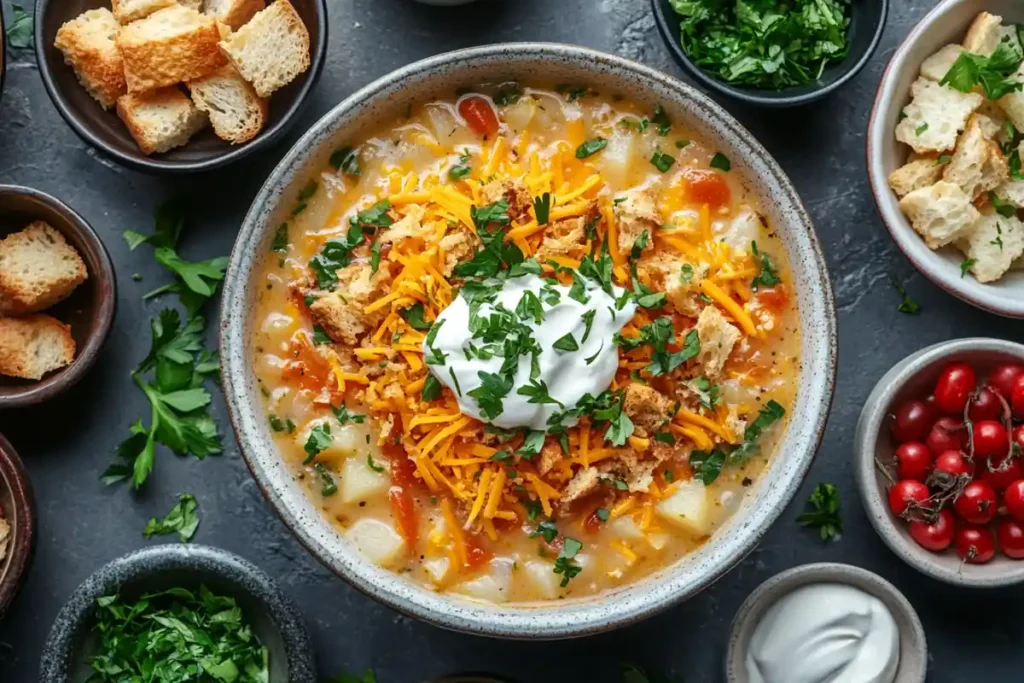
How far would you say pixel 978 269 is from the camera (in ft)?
12.8

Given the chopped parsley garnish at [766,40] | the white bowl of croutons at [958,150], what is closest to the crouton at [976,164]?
the white bowl of croutons at [958,150]

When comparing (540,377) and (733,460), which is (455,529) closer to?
(540,377)

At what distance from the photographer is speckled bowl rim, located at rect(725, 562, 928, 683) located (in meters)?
3.87

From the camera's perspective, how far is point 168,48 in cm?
382

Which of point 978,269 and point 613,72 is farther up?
point 613,72

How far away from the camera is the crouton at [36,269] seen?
3.86 m

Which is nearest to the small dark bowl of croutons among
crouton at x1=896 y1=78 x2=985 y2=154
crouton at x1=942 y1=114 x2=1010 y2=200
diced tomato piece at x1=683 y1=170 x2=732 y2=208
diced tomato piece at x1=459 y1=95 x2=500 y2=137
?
diced tomato piece at x1=459 y1=95 x2=500 y2=137

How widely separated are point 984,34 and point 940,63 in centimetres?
16

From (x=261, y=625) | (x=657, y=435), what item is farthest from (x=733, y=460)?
(x=261, y=625)

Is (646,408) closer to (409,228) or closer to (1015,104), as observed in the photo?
(409,228)

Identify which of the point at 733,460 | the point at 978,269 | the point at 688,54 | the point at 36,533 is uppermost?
the point at 688,54

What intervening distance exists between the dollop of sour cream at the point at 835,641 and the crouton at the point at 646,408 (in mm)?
937

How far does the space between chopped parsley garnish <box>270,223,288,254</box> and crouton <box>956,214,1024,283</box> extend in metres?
2.23

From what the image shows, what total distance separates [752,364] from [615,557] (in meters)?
0.73
